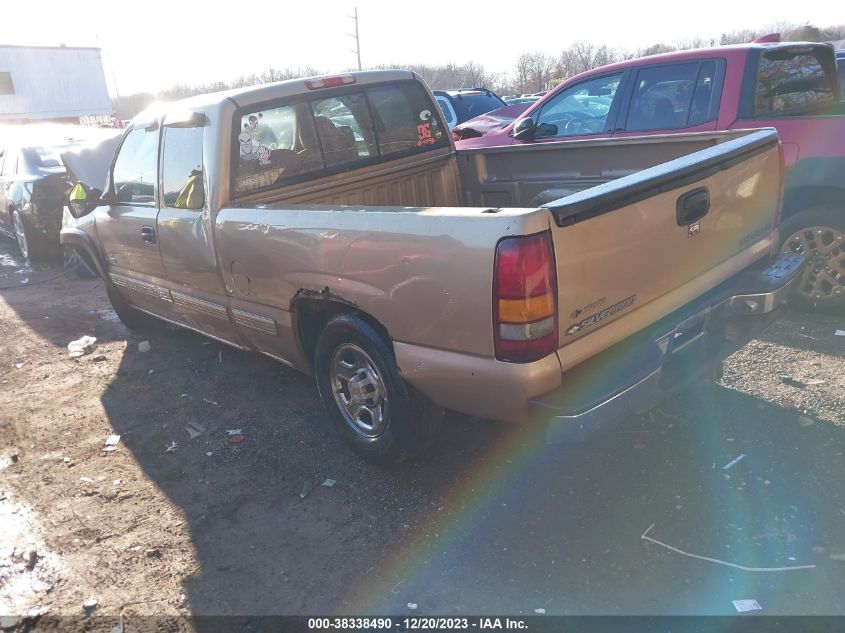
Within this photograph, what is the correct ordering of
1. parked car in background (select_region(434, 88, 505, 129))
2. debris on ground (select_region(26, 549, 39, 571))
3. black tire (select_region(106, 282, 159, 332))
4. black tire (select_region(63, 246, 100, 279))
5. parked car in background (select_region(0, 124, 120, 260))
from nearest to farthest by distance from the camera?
debris on ground (select_region(26, 549, 39, 571)), black tire (select_region(106, 282, 159, 332)), black tire (select_region(63, 246, 100, 279)), parked car in background (select_region(0, 124, 120, 260)), parked car in background (select_region(434, 88, 505, 129))

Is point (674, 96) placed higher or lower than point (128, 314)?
higher

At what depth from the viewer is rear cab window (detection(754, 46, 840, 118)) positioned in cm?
495

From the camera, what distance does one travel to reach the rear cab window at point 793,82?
4.95 meters

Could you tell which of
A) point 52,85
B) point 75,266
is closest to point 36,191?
point 75,266

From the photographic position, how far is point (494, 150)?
476 centimetres

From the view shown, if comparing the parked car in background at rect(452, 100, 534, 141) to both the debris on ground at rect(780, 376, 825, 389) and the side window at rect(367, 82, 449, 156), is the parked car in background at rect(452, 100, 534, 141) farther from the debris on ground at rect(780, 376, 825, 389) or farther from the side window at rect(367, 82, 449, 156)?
the debris on ground at rect(780, 376, 825, 389)

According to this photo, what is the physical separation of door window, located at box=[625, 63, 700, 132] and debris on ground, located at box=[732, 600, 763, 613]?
383cm

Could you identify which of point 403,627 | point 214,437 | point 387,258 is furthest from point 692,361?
point 214,437

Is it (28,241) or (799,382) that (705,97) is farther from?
(28,241)

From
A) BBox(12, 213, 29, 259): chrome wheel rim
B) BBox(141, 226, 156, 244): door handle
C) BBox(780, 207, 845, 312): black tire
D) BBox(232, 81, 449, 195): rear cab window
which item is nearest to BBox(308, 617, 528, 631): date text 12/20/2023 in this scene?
BBox(232, 81, 449, 195): rear cab window

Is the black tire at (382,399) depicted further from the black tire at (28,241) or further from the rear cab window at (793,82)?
the black tire at (28,241)

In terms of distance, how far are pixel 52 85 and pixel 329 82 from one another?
4464 cm

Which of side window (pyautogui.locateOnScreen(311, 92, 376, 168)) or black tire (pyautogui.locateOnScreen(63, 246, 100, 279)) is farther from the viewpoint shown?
black tire (pyautogui.locateOnScreen(63, 246, 100, 279))

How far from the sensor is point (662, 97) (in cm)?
543
